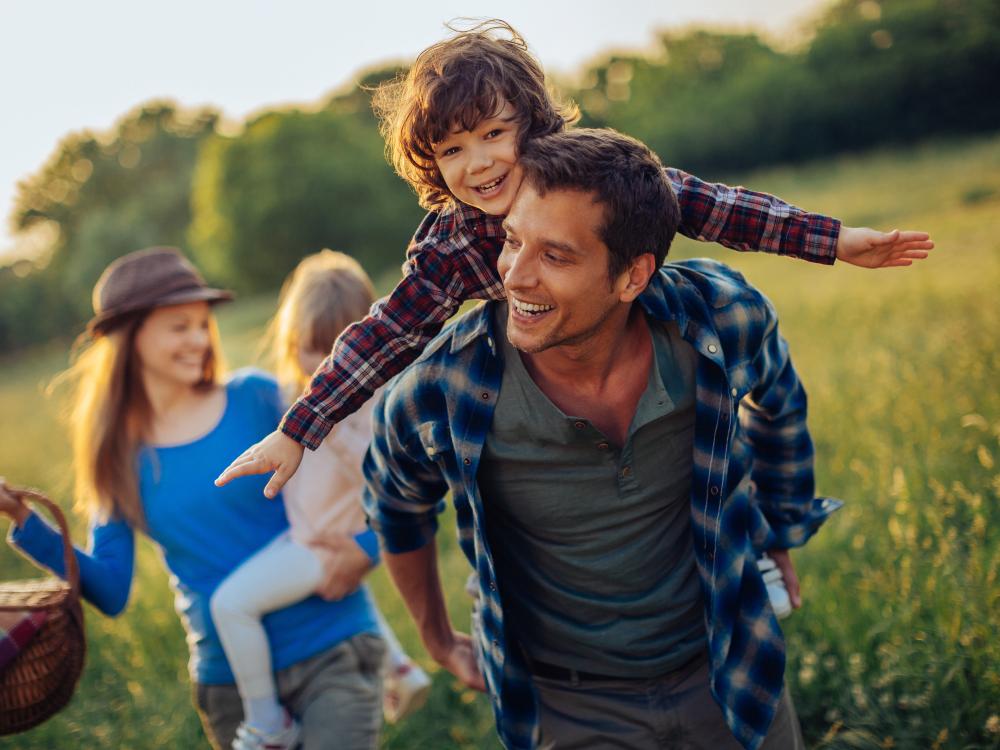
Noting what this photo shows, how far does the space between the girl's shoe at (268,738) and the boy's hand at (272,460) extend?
4.08ft

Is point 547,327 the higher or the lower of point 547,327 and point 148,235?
the lower

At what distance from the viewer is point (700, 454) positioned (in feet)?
7.22

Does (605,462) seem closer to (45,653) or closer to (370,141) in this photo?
(45,653)

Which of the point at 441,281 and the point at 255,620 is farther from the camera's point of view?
the point at 255,620

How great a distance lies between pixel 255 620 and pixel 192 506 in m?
0.52

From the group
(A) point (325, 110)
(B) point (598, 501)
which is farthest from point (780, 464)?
(A) point (325, 110)

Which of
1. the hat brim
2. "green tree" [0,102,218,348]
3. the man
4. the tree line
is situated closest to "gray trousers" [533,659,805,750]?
the man

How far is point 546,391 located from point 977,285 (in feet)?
23.2

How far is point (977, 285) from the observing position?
25.5 ft

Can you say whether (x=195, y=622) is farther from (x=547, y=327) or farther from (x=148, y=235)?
(x=148, y=235)

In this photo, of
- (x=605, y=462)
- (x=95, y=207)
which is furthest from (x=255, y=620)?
(x=95, y=207)

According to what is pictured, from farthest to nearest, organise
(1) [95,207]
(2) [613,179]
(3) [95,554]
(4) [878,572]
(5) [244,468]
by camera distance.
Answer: (1) [95,207] < (4) [878,572] < (3) [95,554] < (5) [244,468] < (2) [613,179]

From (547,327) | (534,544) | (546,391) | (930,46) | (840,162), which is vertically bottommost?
(534,544)

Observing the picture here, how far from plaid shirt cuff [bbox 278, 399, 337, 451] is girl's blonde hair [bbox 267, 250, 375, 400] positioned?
118 centimetres
